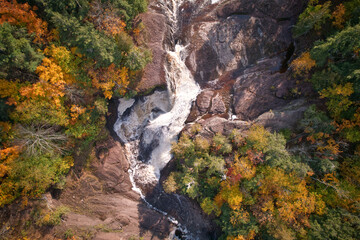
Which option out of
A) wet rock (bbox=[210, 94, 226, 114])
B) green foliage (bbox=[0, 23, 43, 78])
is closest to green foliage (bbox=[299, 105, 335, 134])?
wet rock (bbox=[210, 94, 226, 114])

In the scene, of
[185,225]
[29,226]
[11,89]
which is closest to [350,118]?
[185,225]

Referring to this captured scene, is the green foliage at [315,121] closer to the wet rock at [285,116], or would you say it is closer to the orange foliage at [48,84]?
the wet rock at [285,116]

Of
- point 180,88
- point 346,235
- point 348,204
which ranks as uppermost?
point 180,88

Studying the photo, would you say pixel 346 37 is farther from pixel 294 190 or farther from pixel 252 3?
pixel 294 190

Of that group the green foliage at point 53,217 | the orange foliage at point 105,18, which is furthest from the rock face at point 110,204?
the orange foliage at point 105,18

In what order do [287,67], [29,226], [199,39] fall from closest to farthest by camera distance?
[29,226] < [287,67] < [199,39]

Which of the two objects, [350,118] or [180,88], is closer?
[350,118]

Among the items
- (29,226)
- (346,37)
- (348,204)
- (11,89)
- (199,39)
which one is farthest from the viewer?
(199,39)

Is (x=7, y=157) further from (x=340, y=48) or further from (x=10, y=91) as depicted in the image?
(x=340, y=48)
